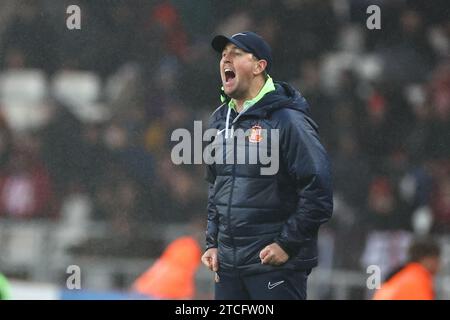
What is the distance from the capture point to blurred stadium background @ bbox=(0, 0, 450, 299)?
8.71m

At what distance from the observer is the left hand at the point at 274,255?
4.41 metres

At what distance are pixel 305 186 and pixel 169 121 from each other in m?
5.19

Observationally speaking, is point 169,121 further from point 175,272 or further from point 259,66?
point 259,66

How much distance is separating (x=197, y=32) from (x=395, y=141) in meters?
2.02

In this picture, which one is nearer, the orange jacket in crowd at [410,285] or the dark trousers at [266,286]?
the dark trousers at [266,286]

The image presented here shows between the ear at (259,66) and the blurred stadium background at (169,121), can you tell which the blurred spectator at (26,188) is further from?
the ear at (259,66)

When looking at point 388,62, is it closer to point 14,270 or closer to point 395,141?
point 395,141

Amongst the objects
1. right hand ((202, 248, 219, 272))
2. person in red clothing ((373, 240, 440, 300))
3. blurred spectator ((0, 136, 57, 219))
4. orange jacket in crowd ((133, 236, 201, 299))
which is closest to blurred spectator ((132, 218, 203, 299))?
orange jacket in crowd ((133, 236, 201, 299))

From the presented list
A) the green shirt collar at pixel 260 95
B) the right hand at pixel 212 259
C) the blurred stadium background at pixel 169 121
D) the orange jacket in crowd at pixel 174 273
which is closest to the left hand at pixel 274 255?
the right hand at pixel 212 259

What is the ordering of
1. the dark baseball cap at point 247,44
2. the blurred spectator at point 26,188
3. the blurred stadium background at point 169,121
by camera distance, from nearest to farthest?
1. the dark baseball cap at point 247,44
2. the blurred stadium background at point 169,121
3. the blurred spectator at point 26,188

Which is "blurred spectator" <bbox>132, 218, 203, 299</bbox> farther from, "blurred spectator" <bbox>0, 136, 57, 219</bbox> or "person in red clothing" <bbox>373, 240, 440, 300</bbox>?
"person in red clothing" <bbox>373, 240, 440, 300</bbox>

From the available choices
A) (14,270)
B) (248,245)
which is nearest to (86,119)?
(14,270)

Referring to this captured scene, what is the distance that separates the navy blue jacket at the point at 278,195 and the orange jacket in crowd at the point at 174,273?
9.82 ft
